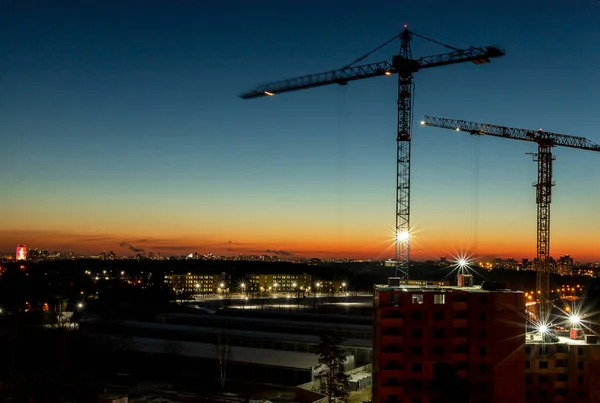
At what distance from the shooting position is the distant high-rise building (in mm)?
23609

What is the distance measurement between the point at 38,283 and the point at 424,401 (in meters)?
65.5

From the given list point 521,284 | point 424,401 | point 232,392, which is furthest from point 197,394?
point 521,284

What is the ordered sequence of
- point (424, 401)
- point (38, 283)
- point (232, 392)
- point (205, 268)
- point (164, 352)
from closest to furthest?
point (424, 401) → point (232, 392) → point (164, 352) → point (38, 283) → point (205, 268)

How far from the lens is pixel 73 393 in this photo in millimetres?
27828

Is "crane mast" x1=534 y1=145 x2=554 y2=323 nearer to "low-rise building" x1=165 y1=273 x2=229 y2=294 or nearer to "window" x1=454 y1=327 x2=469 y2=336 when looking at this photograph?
"window" x1=454 y1=327 x2=469 y2=336

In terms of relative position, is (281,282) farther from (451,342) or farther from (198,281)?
(451,342)

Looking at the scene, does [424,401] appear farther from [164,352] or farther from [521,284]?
[521,284]

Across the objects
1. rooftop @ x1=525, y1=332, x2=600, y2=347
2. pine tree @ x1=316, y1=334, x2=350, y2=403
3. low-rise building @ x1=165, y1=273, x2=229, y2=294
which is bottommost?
low-rise building @ x1=165, y1=273, x2=229, y2=294

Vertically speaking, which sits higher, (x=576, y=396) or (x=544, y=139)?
(x=544, y=139)

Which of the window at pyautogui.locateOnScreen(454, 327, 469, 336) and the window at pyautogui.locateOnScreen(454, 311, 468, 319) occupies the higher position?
the window at pyautogui.locateOnScreen(454, 311, 468, 319)

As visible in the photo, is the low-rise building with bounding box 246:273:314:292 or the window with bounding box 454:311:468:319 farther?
the low-rise building with bounding box 246:273:314:292

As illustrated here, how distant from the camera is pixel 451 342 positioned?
2388 cm

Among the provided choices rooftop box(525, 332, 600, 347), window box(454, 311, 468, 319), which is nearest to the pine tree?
window box(454, 311, 468, 319)

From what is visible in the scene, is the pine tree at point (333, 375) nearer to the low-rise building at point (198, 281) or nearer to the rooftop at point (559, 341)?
the rooftop at point (559, 341)
